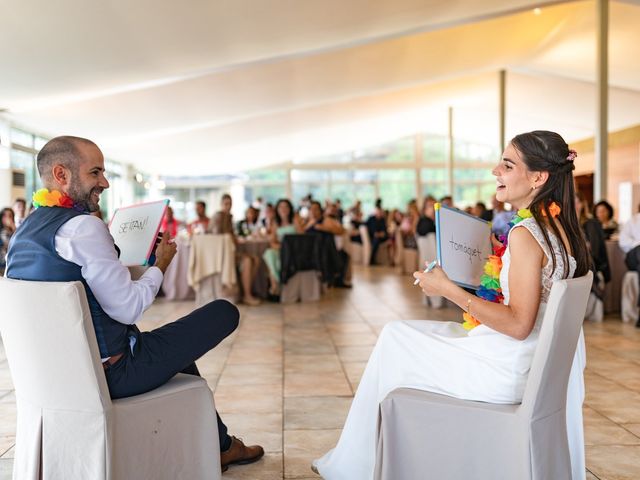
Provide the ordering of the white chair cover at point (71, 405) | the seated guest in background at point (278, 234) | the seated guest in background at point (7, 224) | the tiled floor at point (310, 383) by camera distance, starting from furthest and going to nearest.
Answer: the seated guest in background at point (278, 234) → the seated guest in background at point (7, 224) → the tiled floor at point (310, 383) → the white chair cover at point (71, 405)

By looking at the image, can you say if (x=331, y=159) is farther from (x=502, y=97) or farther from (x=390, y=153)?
(x=502, y=97)

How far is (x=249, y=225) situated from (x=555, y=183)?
7864 millimetres

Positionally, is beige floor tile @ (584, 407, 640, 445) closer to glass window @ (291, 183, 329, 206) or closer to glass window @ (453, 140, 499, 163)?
glass window @ (291, 183, 329, 206)

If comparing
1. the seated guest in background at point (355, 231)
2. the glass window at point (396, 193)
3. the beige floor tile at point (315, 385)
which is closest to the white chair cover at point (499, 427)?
the beige floor tile at point (315, 385)

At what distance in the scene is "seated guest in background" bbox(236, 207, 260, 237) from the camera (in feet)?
28.1

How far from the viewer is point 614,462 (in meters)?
2.58

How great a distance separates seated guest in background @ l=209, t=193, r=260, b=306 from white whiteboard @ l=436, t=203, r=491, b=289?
5.39 meters

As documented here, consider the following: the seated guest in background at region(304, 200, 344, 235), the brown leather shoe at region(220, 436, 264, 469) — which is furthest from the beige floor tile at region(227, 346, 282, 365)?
the seated guest in background at region(304, 200, 344, 235)

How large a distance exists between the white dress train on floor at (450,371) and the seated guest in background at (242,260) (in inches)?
210

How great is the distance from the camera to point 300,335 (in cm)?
546

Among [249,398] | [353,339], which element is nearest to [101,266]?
[249,398]

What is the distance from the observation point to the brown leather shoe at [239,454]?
8.22ft

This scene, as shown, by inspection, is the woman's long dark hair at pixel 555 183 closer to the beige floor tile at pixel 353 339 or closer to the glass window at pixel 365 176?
the beige floor tile at pixel 353 339

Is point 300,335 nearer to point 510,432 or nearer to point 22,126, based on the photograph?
point 510,432
